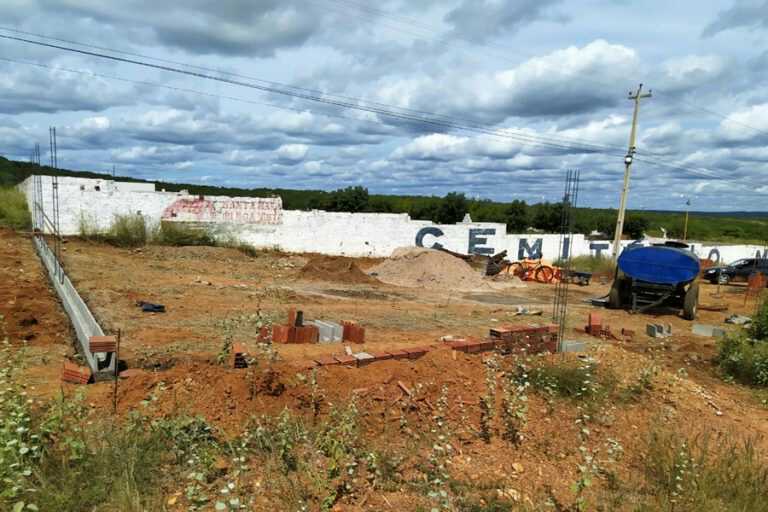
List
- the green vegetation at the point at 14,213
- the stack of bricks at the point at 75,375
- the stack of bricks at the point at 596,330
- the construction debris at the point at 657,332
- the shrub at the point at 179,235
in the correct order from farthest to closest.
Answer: the green vegetation at the point at 14,213, the shrub at the point at 179,235, the construction debris at the point at 657,332, the stack of bricks at the point at 596,330, the stack of bricks at the point at 75,375

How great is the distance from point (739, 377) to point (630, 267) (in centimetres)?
649

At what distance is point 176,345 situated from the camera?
6637 millimetres

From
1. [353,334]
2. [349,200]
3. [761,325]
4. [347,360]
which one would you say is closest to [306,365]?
[347,360]

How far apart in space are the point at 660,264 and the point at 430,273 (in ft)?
23.9

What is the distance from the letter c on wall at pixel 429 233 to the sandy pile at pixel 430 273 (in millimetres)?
5331

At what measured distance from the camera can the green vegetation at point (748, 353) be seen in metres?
7.14

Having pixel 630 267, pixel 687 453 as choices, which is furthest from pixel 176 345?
pixel 630 267

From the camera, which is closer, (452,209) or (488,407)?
(488,407)

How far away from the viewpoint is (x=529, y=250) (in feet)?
88.0

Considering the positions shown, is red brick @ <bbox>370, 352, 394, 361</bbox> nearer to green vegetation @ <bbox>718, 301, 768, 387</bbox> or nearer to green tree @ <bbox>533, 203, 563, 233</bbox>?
green vegetation @ <bbox>718, 301, 768, 387</bbox>

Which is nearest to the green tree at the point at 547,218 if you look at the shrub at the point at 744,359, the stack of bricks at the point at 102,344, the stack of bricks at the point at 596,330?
the stack of bricks at the point at 596,330

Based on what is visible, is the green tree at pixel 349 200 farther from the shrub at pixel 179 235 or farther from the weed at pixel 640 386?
the weed at pixel 640 386

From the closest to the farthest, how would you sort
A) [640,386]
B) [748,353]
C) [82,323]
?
[640,386] → [82,323] → [748,353]

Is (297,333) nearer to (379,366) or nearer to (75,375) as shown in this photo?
(379,366)
